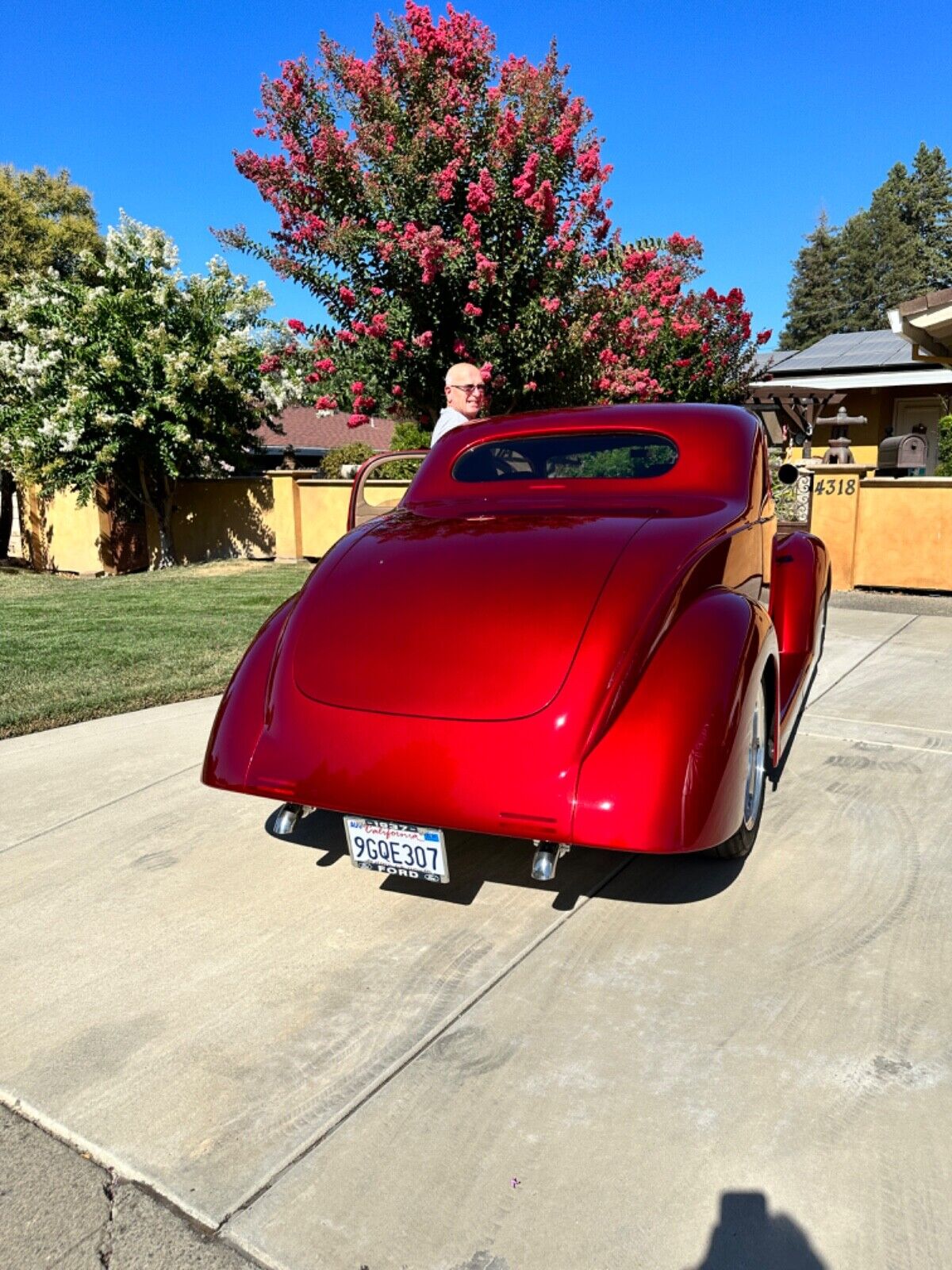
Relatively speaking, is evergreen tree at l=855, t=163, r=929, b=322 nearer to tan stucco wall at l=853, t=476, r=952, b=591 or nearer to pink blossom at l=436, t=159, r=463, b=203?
tan stucco wall at l=853, t=476, r=952, b=591

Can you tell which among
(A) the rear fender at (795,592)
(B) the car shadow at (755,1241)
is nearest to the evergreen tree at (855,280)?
(A) the rear fender at (795,592)

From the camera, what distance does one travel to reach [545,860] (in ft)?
8.64

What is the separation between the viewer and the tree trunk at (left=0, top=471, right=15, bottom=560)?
17766mm

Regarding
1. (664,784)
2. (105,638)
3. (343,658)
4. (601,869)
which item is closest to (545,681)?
(664,784)

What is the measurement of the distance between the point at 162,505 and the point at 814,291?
55.1 metres

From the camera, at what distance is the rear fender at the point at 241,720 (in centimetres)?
301

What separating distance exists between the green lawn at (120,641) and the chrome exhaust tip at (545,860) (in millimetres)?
3756

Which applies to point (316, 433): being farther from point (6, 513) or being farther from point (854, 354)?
point (854, 354)

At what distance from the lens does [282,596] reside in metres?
10.6

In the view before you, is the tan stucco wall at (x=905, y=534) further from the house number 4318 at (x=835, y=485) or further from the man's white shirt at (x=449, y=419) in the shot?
the man's white shirt at (x=449, y=419)

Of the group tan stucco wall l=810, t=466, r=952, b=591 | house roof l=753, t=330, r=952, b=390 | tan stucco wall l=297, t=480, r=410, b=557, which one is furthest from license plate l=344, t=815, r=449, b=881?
house roof l=753, t=330, r=952, b=390

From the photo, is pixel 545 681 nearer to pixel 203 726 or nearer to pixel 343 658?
pixel 343 658

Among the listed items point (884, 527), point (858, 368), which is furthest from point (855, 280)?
point (884, 527)

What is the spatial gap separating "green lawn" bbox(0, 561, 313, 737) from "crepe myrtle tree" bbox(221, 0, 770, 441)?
287 cm
